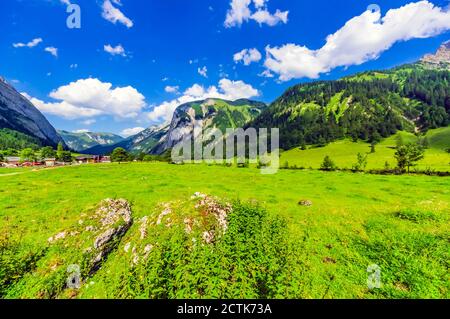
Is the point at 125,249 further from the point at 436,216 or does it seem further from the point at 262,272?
the point at 436,216

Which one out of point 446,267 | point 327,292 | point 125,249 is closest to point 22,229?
point 125,249

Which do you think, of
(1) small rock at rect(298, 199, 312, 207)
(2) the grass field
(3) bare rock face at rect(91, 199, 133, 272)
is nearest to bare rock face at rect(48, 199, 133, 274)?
(3) bare rock face at rect(91, 199, 133, 272)

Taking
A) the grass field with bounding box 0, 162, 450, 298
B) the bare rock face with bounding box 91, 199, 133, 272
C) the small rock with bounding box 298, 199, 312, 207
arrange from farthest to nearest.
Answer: the small rock with bounding box 298, 199, 312, 207, the bare rock face with bounding box 91, 199, 133, 272, the grass field with bounding box 0, 162, 450, 298

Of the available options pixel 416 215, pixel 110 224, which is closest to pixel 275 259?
pixel 110 224

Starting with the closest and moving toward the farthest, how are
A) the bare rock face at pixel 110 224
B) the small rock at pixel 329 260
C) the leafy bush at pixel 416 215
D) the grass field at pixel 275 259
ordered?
the grass field at pixel 275 259 → the small rock at pixel 329 260 → the bare rock face at pixel 110 224 → the leafy bush at pixel 416 215

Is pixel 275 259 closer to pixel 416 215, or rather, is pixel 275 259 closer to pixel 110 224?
pixel 110 224

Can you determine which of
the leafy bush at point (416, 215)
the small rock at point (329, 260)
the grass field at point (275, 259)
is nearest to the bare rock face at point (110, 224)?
the grass field at point (275, 259)

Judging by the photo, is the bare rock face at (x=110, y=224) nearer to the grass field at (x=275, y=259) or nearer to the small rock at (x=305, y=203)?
the grass field at (x=275, y=259)

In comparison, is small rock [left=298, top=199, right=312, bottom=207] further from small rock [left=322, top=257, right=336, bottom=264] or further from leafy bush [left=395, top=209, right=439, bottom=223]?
small rock [left=322, top=257, right=336, bottom=264]

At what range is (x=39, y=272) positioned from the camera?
526 inches

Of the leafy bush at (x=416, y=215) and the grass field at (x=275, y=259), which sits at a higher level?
the leafy bush at (x=416, y=215)

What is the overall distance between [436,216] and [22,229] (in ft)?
115
